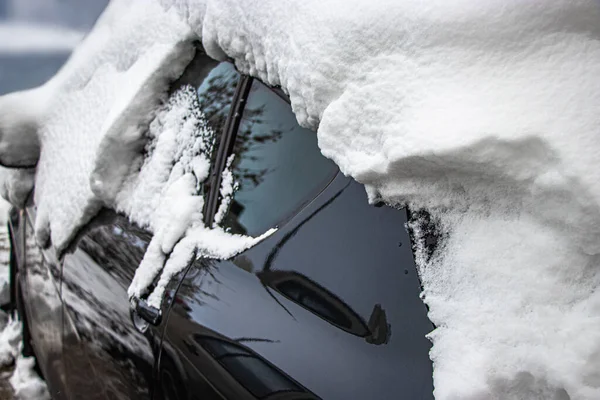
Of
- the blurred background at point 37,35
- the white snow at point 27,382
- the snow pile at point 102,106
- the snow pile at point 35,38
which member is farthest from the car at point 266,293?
the snow pile at point 35,38

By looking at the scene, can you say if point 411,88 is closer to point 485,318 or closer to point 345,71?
point 345,71

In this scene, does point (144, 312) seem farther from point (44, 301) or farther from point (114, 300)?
point (44, 301)

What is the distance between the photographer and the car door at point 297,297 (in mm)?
1035

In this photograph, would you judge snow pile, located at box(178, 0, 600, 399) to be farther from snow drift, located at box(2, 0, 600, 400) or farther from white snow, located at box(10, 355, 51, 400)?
white snow, located at box(10, 355, 51, 400)

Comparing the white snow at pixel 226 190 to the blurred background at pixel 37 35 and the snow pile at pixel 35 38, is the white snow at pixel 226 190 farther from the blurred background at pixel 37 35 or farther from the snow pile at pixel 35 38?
the snow pile at pixel 35 38

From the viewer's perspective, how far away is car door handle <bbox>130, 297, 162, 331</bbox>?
148cm

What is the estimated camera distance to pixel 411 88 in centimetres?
104

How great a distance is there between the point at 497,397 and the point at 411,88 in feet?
1.81

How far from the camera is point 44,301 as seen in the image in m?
2.55

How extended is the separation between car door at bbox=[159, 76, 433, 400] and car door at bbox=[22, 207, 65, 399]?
1.11 meters

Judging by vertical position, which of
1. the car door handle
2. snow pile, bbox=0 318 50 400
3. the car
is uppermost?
the car

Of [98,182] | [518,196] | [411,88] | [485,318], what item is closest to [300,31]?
[411,88]

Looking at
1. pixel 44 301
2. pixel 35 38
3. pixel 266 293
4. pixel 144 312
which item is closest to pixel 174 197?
pixel 144 312

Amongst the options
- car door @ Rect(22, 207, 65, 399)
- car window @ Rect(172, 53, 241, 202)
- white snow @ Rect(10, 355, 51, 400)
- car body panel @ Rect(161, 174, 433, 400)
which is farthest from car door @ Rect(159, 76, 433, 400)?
white snow @ Rect(10, 355, 51, 400)
